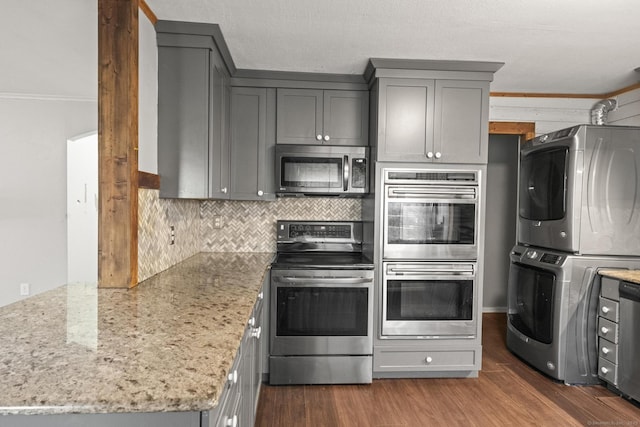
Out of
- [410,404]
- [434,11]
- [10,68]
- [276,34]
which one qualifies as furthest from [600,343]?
[10,68]

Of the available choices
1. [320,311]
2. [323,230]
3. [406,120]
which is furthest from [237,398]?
[406,120]

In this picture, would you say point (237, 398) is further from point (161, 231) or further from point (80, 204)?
point (80, 204)

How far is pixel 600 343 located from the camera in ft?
8.85

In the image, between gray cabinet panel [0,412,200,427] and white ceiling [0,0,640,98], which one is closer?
gray cabinet panel [0,412,200,427]

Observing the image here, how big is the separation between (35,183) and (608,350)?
16.3ft

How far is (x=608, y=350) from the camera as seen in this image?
2.62 metres

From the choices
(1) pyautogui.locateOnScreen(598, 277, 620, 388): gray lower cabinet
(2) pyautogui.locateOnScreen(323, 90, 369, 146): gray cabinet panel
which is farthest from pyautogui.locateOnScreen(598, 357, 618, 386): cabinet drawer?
(2) pyautogui.locateOnScreen(323, 90, 369, 146): gray cabinet panel

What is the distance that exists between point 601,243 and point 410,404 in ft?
5.88

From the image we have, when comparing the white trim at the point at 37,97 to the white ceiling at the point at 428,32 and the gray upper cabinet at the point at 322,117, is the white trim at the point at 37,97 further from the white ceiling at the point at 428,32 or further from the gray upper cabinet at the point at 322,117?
the gray upper cabinet at the point at 322,117

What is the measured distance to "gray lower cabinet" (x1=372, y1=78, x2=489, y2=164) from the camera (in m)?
2.78

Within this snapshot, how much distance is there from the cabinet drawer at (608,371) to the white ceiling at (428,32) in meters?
2.17

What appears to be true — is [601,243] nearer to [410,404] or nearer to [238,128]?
[410,404]

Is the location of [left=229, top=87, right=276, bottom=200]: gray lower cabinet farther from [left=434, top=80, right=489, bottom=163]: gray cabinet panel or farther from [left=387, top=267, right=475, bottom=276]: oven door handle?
[left=434, top=80, right=489, bottom=163]: gray cabinet panel

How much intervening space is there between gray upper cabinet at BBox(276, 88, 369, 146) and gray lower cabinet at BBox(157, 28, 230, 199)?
80 cm
